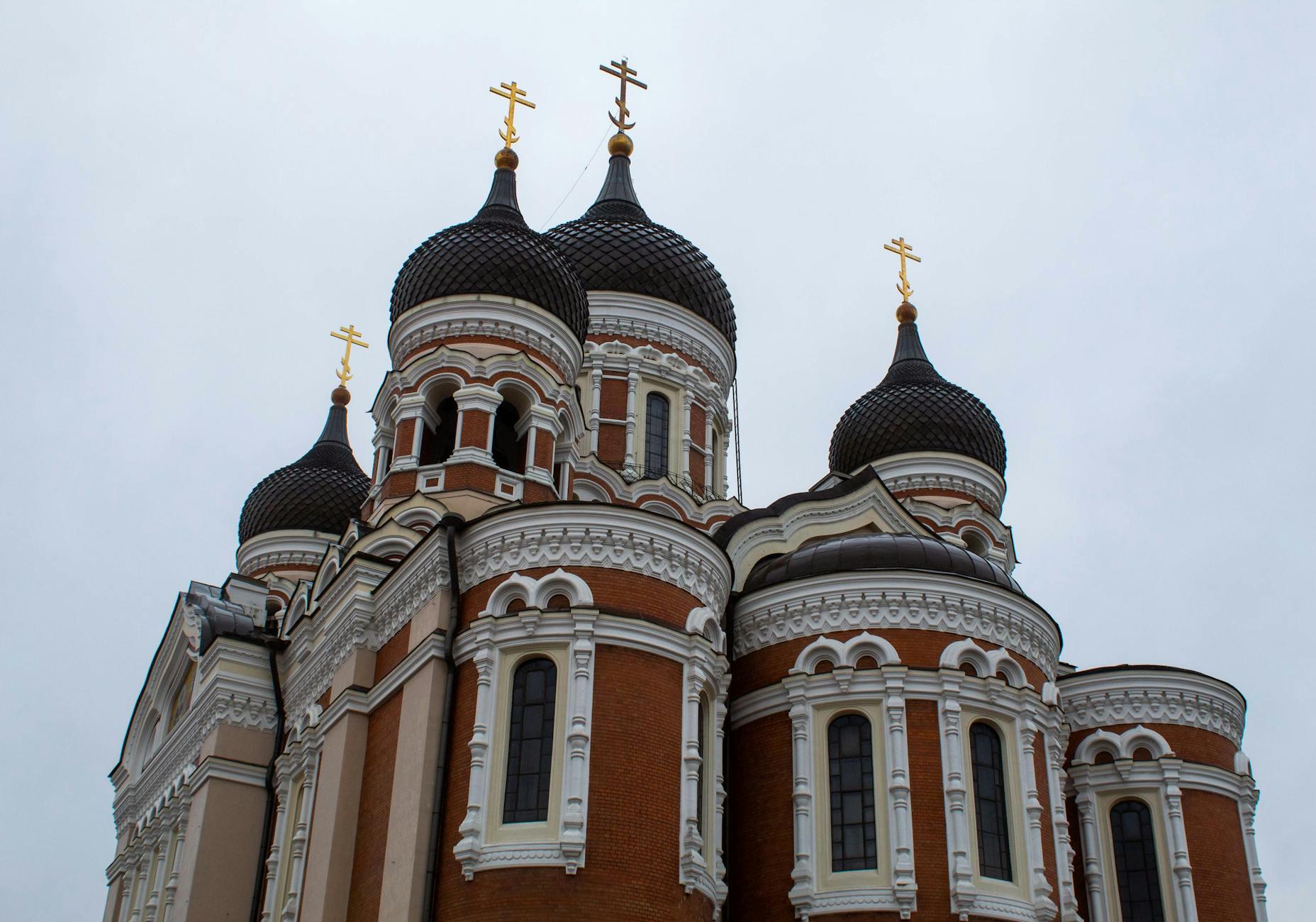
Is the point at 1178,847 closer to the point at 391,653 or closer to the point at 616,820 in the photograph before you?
the point at 616,820

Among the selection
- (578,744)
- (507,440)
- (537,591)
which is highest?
(507,440)

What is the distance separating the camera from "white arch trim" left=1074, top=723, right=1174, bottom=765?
18016 mm

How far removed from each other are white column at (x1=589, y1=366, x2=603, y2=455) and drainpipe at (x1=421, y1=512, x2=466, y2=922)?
6.88 meters

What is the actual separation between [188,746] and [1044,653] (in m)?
11.2

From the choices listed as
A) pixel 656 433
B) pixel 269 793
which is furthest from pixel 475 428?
pixel 269 793

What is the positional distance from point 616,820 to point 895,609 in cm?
418

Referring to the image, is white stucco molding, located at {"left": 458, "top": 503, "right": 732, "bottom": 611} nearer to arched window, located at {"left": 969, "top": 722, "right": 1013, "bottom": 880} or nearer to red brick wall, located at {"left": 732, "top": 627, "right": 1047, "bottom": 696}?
red brick wall, located at {"left": 732, "top": 627, "right": 1047, "bottom": 696}

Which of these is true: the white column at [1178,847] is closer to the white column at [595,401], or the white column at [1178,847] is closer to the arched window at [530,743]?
the arched window at [530,743]

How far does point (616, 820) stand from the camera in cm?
1323

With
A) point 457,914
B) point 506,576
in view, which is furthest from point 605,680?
point 457,914

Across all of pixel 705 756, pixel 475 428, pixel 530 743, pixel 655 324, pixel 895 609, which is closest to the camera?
pixel 530 743

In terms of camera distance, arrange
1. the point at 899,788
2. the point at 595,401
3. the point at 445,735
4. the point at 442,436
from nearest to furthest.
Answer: the point at 445,735 < the point at 899,788 < the point at 442,436 < the point at 595,401

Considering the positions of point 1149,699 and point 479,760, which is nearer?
point 479,760

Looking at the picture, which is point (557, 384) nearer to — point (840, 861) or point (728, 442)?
point (728, 442)
